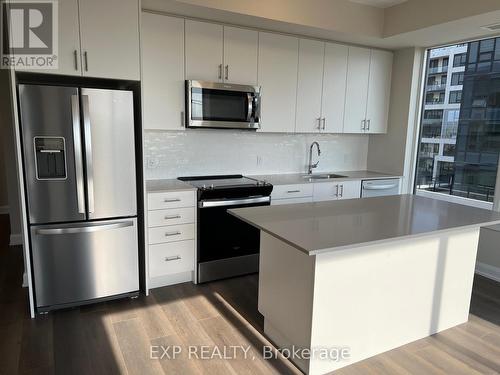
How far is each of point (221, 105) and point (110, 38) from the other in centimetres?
119

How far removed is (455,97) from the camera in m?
4.18

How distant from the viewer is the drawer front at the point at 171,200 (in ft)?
10.2

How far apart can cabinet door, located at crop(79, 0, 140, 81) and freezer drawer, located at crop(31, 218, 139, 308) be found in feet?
3.91

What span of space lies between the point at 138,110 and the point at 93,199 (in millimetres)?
805

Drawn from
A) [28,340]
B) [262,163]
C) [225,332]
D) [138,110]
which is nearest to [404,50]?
[262,163]

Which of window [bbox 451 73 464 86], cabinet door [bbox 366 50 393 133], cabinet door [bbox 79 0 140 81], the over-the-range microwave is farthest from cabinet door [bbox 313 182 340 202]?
cabinet door [bbox 79 0 140 81]

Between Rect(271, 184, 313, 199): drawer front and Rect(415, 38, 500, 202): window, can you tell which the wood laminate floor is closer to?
Rect(271, 184, 313, 199): drawer front

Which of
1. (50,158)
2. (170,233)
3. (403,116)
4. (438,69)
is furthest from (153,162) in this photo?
(438,69)

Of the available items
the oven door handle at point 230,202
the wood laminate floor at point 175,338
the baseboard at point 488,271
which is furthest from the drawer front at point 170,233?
the baseboard at point 488,271

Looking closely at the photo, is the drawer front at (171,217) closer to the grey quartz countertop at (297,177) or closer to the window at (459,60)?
the grey quartz countertop at (297,177)

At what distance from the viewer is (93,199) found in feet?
9.14

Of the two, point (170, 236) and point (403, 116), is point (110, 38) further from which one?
point (403, 116)

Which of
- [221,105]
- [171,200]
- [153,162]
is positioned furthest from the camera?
[153,162]

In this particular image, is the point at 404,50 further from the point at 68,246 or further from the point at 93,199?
the point at 68,246
